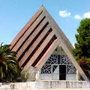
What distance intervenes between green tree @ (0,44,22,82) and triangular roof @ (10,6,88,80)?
161 inches

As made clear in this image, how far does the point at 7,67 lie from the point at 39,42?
948 centimetres

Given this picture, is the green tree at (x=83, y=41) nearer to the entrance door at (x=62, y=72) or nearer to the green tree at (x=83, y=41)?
the green tree at (x=83, y=41)

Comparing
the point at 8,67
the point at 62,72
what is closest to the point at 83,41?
the point at 62,72

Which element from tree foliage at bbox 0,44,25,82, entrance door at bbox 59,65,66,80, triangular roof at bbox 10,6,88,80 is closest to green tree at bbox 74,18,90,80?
triangular roof at bbox 10,6,88,80

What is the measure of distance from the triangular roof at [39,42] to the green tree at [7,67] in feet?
13.4

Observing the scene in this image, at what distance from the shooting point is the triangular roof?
4488cm

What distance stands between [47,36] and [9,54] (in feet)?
20.7

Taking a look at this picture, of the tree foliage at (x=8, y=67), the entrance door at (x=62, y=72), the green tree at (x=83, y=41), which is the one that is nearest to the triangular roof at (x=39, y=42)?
the entrance door at (x=62, y=72)

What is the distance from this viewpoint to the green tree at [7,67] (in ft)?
124

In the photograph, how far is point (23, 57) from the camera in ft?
157

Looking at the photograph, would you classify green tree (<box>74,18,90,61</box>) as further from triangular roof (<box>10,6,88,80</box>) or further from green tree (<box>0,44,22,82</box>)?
green tree (<box>0,44,22,82</box>)

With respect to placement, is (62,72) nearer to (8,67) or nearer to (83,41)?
(83,41)

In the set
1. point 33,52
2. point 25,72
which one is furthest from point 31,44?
point 25,72

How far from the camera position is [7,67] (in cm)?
3788
